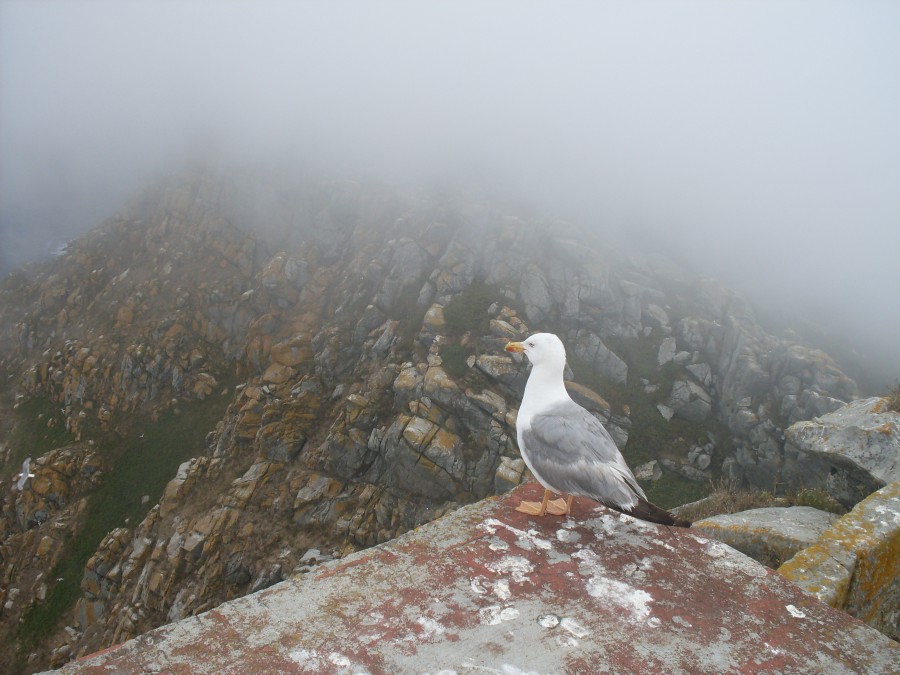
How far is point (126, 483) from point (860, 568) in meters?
43.7

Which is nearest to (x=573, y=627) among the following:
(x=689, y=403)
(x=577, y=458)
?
(x=577, y=458)

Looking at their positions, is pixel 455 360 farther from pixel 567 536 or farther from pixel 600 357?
pixel 567 536

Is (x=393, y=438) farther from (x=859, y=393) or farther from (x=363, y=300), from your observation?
(x=859, y=393)

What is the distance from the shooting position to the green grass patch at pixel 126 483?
103ft

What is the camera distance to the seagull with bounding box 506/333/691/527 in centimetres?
427

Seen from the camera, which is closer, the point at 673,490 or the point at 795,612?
the point at 795,612

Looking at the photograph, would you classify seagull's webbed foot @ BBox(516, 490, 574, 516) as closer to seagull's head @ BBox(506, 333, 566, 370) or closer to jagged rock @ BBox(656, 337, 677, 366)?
seagull's head @ BBox(506, 333, 566, 370)

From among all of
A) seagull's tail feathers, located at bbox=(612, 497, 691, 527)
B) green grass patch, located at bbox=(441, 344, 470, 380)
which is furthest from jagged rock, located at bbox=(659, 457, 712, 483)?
seagull's tail feathers, located at bbox=(612, 497, 691, 527)

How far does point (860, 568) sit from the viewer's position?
18.4 ft

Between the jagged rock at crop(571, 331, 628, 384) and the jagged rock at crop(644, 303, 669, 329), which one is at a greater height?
the jagged rock at crop(644, 303, 669, 329)

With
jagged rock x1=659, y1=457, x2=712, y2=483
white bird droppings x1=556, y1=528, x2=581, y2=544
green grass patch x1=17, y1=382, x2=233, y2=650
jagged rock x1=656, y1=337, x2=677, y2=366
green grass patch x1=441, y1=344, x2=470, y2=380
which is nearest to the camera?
white bird droppings x1=556, y1=528, x2=581, y2=544

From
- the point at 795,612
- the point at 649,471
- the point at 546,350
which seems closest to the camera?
the point at 795,612

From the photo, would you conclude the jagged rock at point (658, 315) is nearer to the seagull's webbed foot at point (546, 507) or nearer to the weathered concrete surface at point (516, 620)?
the seagull's webbed foot at point (546, 507)

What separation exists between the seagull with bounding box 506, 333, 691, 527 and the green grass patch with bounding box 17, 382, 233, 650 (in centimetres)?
3687
